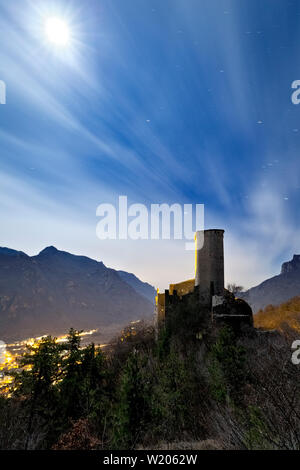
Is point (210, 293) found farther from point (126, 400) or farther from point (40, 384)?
point (40, 384)

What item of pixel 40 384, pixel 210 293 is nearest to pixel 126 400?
pixel 40 384

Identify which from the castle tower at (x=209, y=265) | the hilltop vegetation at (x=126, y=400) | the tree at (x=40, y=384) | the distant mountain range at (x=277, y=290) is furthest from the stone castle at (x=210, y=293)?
the distant mountain range at (x=277, y=290)

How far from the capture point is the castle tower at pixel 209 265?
34.0 m

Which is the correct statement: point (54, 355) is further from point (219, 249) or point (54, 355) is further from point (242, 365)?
point (219, 249)

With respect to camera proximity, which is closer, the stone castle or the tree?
the tree

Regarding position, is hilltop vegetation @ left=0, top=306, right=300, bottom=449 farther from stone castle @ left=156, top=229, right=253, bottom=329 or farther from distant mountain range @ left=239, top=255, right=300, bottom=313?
distant mountain range @ left=239, top=255, right=300, bottom=313

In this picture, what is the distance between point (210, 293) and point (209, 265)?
4.04m

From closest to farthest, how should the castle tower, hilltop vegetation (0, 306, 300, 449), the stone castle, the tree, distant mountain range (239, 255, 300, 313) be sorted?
hilltop vegetation (0, 306, 300, 449) → the tree → the stone castle → the castle tower → distant mountain range (239, 255, 300, 313)

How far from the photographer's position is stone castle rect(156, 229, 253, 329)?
3203 centimetres

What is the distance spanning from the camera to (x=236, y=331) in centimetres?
3105

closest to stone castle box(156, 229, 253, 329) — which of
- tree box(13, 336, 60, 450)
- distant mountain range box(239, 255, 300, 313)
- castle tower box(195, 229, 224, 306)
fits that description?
castle tower box(195, 229, 224, 306)

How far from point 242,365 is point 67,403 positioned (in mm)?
14307

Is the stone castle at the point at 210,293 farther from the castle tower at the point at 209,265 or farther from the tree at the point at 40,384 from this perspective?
the tree at the point at 40,384

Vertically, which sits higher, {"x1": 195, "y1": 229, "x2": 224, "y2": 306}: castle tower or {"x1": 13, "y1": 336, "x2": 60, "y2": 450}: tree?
{"x1": 195, "y1": 229, "x2": 224, "y2": 306}: castle tower
